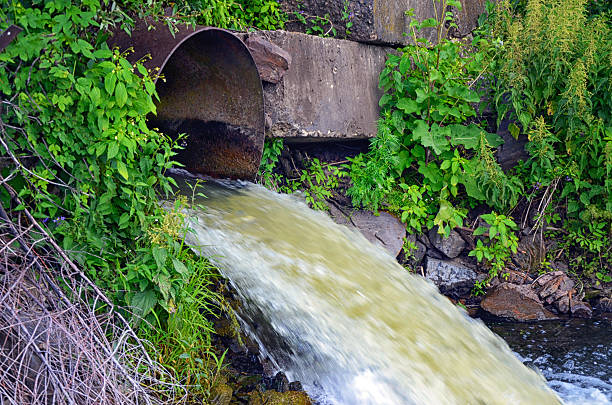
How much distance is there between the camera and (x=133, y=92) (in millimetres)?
2520

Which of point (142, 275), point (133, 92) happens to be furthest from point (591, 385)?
point (133, 92)

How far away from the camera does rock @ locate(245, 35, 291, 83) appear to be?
3.99m

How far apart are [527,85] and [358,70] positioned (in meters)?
1.32

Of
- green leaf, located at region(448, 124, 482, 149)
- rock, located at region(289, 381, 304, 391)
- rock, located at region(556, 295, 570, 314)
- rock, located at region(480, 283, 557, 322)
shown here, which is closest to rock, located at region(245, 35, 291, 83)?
green leaf, located at region(448, 124, 482, 149)

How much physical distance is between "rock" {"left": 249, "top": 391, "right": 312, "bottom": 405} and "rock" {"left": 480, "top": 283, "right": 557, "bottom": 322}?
2.17 m

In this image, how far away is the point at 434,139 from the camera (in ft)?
14.8

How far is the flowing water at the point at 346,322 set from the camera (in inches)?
107

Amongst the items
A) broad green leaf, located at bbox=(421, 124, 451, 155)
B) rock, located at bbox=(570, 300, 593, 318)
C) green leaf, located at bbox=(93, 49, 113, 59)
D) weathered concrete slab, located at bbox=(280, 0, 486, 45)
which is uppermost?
weathered concrete slab, located at bbox=(280, 0, 486, 45)

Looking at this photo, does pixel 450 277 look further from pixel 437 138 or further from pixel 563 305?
pixel 437 138

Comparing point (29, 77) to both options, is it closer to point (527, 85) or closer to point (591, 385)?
point (591, 385)

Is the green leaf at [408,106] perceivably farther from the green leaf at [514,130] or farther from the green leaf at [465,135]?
the green leaf at [514,130]

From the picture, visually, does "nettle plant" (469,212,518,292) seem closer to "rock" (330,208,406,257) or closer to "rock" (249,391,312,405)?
Result: "rock" (330,208,406,257)

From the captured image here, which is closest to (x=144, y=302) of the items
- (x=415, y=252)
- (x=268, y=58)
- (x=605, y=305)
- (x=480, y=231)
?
(x=268, y=58)

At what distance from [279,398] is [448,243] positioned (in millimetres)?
2452
